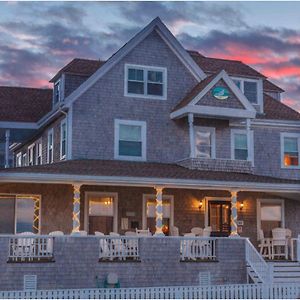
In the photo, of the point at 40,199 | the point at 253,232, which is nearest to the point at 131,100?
the point at 40,199

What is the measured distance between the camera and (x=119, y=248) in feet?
86.4

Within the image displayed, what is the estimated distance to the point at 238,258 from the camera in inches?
1093

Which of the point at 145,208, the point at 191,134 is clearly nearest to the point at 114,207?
the point at 145,208

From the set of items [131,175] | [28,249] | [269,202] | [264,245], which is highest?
[131,175]

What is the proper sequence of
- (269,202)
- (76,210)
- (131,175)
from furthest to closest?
(269,202) < (131,175) < (76,210)

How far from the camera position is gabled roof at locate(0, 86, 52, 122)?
33.9 metres

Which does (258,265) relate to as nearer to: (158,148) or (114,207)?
(114,207)

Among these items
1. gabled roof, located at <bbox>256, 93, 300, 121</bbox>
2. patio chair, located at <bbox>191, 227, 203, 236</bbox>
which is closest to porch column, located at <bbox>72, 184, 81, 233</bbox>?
patio chair, located at <bbox>191, 227, 203, 236</bbox>

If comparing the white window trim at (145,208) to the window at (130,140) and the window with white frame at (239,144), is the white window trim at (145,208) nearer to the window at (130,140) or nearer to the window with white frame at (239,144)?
the window at (130,140)

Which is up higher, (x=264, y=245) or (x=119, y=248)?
(x=264, y=245)

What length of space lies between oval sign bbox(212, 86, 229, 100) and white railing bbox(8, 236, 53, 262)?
10.00 meters

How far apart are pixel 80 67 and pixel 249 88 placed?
27.2ft

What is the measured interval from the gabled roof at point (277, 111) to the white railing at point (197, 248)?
28.4 feet

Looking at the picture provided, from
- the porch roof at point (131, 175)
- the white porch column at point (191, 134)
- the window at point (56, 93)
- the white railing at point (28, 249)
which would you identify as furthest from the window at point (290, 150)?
the white railing at point (28, 249)
